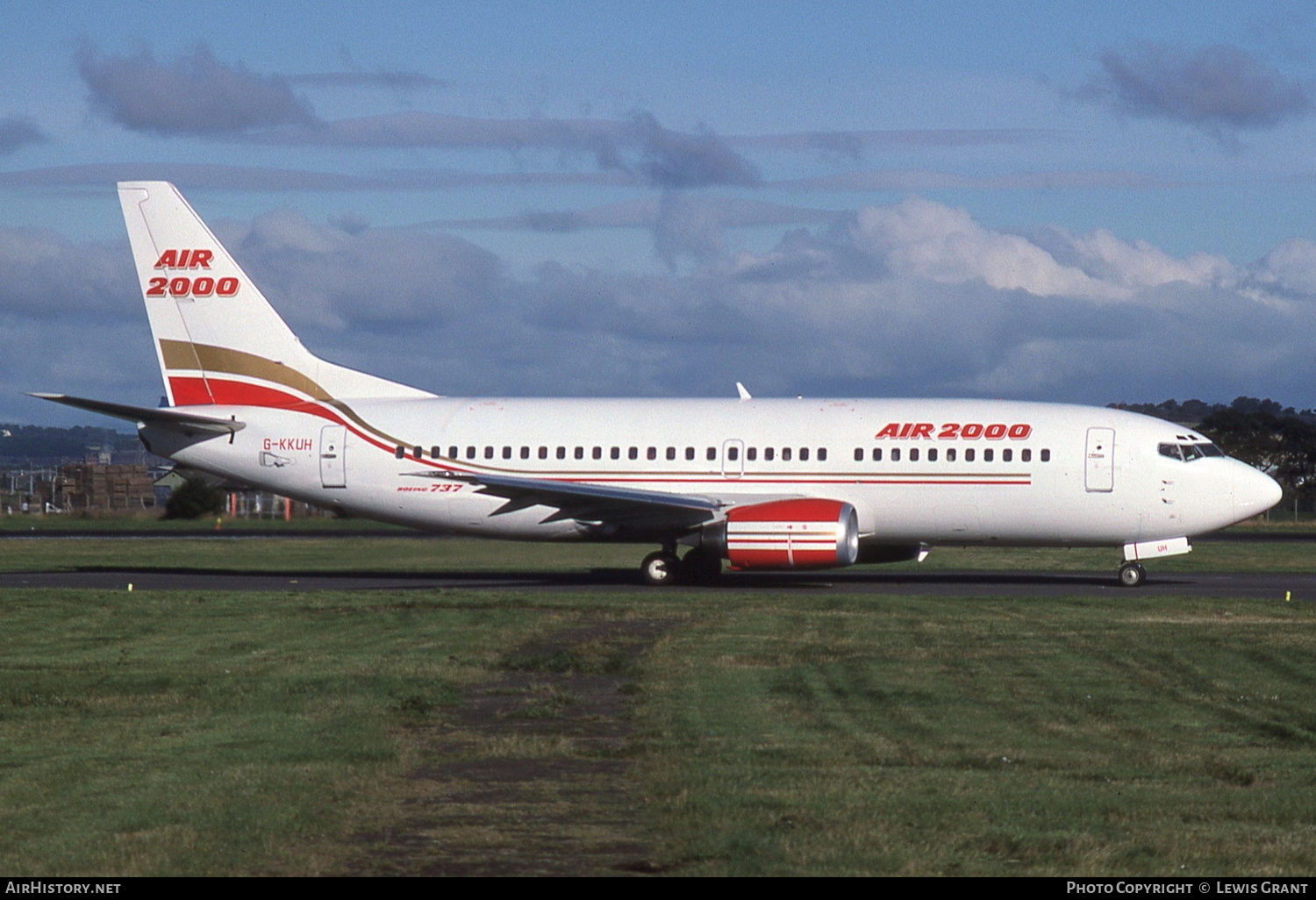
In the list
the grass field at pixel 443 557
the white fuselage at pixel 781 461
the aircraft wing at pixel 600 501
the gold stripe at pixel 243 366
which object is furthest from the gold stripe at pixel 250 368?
the grass field at pixel 443 557

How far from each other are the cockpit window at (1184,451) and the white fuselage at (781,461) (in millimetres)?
124

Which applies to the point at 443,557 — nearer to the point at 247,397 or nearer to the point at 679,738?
the point at 247,397

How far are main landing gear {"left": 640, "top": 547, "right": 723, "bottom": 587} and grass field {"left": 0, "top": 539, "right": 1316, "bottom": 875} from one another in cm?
→ 749

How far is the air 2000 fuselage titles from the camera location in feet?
102

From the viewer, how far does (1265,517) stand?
253 feet

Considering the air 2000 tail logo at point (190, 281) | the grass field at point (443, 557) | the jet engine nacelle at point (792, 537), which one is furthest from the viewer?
the grass field at point (443, 557)

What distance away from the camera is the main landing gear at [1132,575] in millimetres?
31719

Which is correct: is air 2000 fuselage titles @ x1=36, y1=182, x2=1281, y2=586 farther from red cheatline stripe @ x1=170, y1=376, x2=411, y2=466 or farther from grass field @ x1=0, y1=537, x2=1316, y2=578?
grass field @ x1=0, y1=537, x2=1316, y2=578

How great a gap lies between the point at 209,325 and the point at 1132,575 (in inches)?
824

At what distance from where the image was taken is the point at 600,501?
31.1m

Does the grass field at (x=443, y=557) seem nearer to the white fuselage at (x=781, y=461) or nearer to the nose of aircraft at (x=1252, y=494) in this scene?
the white fuselage at (x=781, y=461)
